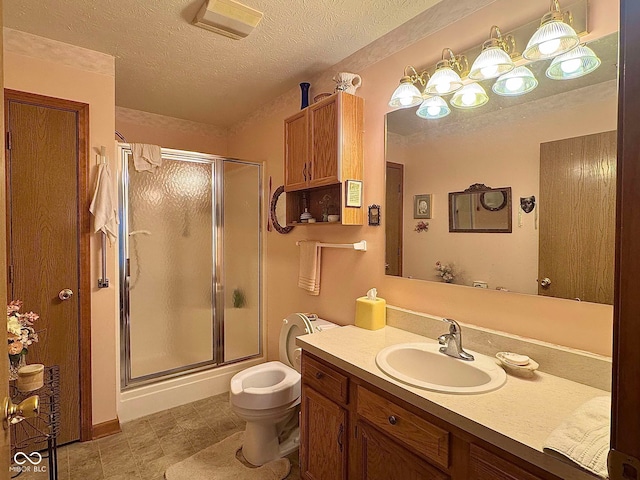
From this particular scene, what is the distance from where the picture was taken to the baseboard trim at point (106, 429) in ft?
7.28

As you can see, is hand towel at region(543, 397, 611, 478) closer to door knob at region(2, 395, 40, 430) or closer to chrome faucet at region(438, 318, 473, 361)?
chrome faucet at region(438, 318, 473, 361)

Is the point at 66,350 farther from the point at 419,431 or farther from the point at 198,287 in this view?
the point at 419,431

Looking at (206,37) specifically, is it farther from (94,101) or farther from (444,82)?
(444,82)

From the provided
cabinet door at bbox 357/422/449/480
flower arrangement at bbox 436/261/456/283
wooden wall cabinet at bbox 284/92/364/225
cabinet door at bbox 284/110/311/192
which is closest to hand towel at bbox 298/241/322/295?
wooden wall cabinet at bbox 284/92/364/225

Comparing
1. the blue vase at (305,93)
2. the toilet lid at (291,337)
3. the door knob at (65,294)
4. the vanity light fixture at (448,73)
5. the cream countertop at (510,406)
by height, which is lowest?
the toilet lid at (291,337)

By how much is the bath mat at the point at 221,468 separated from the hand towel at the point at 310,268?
107 cm

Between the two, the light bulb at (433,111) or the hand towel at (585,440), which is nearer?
the hand towel at (585,440)

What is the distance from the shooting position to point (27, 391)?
4.99ft

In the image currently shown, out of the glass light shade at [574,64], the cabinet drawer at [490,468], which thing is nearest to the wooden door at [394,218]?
the glass light shade at [574,64]

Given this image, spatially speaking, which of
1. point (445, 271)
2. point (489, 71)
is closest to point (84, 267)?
point (445, 271)

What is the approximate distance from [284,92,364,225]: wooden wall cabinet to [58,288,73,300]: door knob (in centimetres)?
152

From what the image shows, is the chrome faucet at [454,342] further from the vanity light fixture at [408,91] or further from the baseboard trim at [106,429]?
the baseboard trim at [106,429]

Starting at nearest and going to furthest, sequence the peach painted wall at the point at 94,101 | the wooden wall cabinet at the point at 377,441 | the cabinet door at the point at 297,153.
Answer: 1. the wooden wall cabinet at the point at 377,441
2. the peach painted wall at the point at 94,101
3. the cabinet door at the point at 297,153

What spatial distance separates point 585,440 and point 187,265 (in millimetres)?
2699
